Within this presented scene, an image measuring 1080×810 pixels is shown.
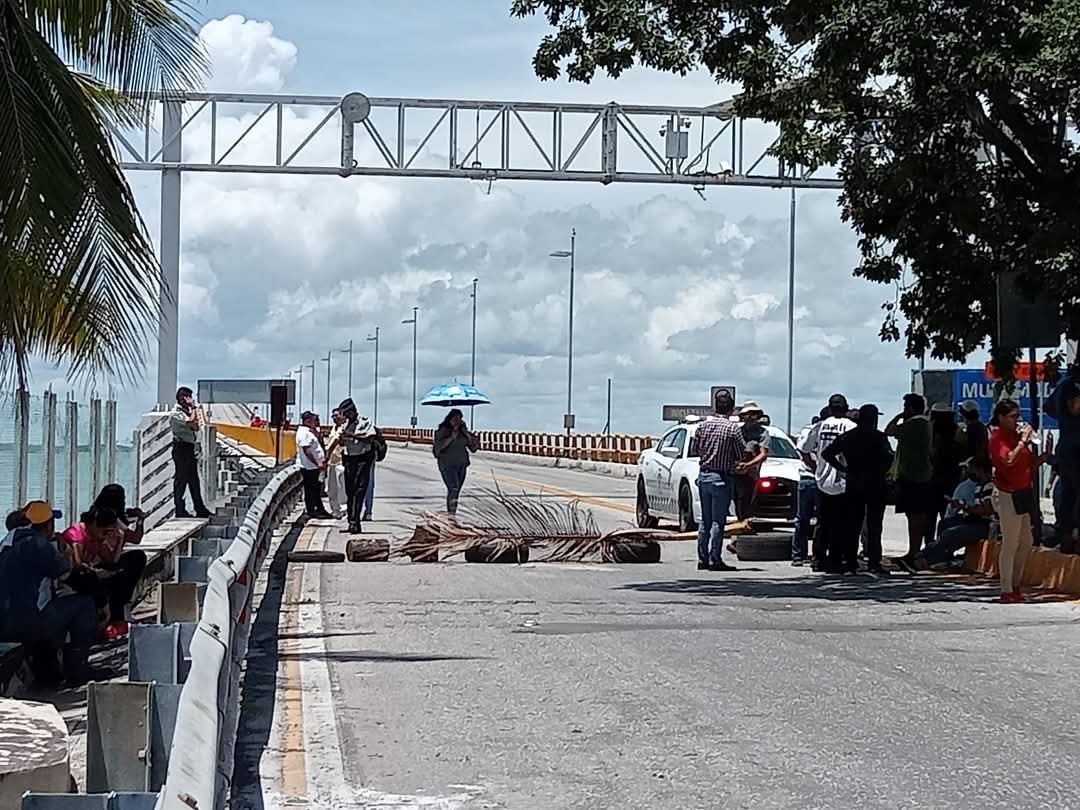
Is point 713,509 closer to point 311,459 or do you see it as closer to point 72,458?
point 72,458

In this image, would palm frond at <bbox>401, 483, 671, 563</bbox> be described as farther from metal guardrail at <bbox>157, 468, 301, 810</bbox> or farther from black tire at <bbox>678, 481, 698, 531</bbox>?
metal guardrail at <bbox>157, 468, 301, 810</bbox>

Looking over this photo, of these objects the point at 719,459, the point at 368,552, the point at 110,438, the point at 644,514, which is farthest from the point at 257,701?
the point at 644,514

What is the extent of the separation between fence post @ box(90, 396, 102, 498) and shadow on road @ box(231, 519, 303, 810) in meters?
2.46

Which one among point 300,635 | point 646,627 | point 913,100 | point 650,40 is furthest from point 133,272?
point 913,100

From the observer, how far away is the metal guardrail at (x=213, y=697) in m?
4.24

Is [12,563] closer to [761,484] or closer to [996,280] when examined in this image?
[996,280]

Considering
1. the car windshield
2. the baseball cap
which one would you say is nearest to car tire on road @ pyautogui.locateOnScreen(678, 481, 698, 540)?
the car windshield

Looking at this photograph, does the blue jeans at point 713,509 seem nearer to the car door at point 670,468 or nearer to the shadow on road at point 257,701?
the shadow on road at point 257,701

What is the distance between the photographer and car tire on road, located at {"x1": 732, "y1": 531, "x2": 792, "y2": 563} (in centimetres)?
1978

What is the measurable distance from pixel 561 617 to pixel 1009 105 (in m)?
7.11

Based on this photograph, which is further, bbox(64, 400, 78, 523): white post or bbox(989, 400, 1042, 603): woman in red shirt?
bbox(64, 400, 78, 523): white post

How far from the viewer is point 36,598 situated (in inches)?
441

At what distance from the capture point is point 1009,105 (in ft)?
55.7

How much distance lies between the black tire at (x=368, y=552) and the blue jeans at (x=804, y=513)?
4.63 metres
